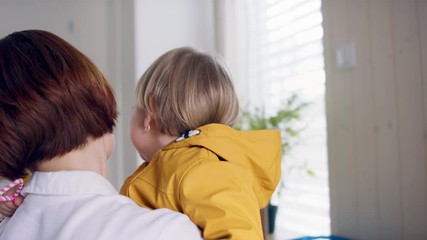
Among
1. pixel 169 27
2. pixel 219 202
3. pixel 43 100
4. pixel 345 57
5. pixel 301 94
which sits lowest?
pixel 219 202

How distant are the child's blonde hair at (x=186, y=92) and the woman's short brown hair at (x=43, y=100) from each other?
0.47 m

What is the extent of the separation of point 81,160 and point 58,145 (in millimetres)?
61

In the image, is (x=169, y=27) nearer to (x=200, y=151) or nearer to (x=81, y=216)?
(x=200, y=151)

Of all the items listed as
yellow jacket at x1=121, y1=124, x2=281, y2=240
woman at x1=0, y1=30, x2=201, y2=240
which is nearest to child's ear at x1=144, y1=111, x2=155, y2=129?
yellow jacket at x1=121, y1=124, x2=281, y2=240

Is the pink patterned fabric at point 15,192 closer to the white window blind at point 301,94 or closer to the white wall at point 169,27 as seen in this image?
the white window blind at point 301,94

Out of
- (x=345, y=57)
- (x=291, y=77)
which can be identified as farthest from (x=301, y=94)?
(x=345, y=57)

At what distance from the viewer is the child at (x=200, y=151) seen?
0.82 m

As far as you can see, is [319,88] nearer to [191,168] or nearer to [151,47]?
[151,47]

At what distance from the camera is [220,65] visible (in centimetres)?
123

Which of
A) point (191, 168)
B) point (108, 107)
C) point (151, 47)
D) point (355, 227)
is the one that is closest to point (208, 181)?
point (191, 168)

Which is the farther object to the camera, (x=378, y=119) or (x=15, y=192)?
(x=378, y=119)

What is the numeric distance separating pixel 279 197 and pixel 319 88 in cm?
76

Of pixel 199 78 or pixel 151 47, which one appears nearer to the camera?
pixel 199 78

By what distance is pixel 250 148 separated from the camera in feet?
3.48
